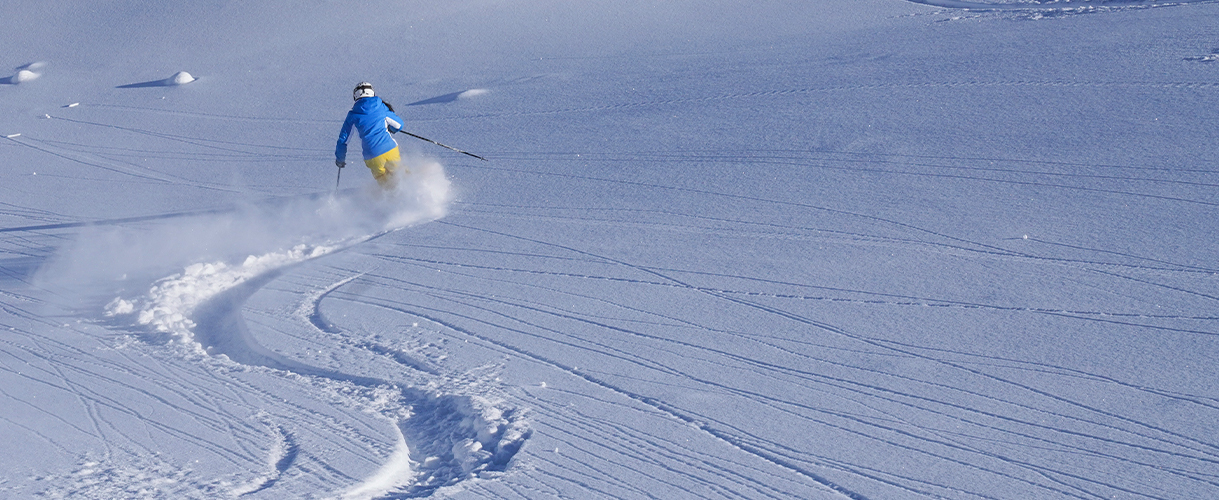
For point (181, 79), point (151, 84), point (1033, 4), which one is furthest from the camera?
point (151, 84)

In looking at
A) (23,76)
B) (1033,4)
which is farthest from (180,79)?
(1033,4)

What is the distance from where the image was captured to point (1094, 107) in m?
8.34

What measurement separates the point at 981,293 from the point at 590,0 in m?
10.9

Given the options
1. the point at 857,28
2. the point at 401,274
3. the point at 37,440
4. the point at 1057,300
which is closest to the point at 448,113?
the point at 401,274

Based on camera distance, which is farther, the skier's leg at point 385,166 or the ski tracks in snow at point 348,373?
the skier's leg at point 385,166

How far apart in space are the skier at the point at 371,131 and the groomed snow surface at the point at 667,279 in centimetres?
38

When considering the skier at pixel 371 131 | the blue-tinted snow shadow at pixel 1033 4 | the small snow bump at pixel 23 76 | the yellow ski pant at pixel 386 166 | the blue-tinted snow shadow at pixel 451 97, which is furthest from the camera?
the small snow bump at pixel 23 76

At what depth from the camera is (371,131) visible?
8398 mm

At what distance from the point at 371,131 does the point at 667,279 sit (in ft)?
11.7

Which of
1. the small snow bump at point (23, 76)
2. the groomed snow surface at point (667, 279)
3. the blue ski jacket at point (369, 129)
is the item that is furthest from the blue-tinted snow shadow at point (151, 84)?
the blue ski jacket at point (369, 129)

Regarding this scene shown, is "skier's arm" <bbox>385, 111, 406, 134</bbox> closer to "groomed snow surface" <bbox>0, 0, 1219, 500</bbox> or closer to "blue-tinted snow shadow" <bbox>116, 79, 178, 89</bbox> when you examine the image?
"groomed snow surface" <bbox>0, 0, 1219, 500</bbox>

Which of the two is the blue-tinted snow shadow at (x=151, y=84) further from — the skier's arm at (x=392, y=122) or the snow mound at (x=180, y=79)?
the skier's arm at (x=392, y=122)

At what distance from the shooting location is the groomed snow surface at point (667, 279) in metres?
4.29

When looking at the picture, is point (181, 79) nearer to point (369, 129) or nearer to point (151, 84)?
point (151, 84)
